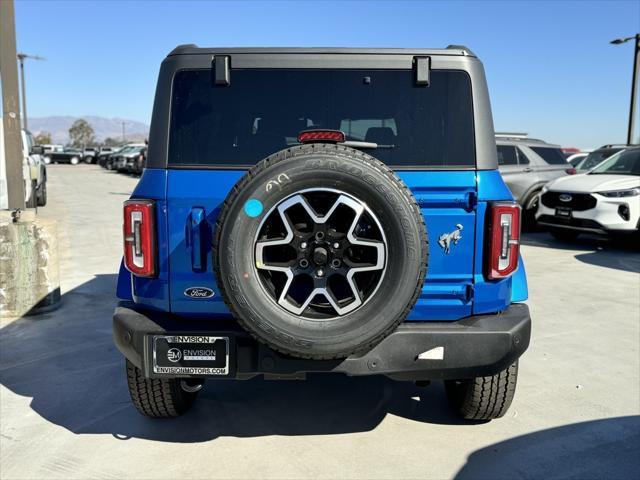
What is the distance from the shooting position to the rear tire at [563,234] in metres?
10.1

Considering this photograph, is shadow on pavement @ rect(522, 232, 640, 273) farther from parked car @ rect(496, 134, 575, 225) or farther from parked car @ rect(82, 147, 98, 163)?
parked car @ rect(82, 147, 98, 163)

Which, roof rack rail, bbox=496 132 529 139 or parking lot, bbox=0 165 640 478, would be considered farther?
roof rack rail, bbox=496 132 529 139

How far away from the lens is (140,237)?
2.74m

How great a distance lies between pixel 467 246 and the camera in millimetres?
2734

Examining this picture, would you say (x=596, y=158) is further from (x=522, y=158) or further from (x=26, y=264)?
(x=26, y=264)

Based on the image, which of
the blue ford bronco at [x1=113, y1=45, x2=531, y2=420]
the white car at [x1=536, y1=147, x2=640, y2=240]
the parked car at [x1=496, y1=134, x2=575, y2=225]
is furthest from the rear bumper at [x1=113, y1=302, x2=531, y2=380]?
the parked car at [x1=496, y1=134, x2=575, y2=225]

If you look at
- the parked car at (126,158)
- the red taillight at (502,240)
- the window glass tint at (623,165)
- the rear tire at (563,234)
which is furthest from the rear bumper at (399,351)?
the parked car at (126,158)

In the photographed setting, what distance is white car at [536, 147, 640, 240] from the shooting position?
8812 millimetres

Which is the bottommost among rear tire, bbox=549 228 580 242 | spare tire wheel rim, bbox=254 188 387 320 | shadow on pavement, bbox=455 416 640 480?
shadow on pavement, bbox=455 416 640 480

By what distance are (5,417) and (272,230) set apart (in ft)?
7.34

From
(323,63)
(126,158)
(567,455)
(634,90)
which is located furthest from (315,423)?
(126,158)

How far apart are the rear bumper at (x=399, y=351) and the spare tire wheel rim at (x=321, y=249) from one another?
30cm

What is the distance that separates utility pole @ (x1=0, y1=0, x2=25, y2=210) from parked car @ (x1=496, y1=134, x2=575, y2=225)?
8.45 m

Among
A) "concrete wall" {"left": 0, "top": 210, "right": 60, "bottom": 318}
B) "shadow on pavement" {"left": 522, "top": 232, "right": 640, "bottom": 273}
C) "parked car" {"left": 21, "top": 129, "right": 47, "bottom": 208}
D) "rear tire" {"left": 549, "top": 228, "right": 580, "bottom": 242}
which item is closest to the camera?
"concrete wall" {"left": 0, "top": 210, "right": 60, "bottom": 318}
